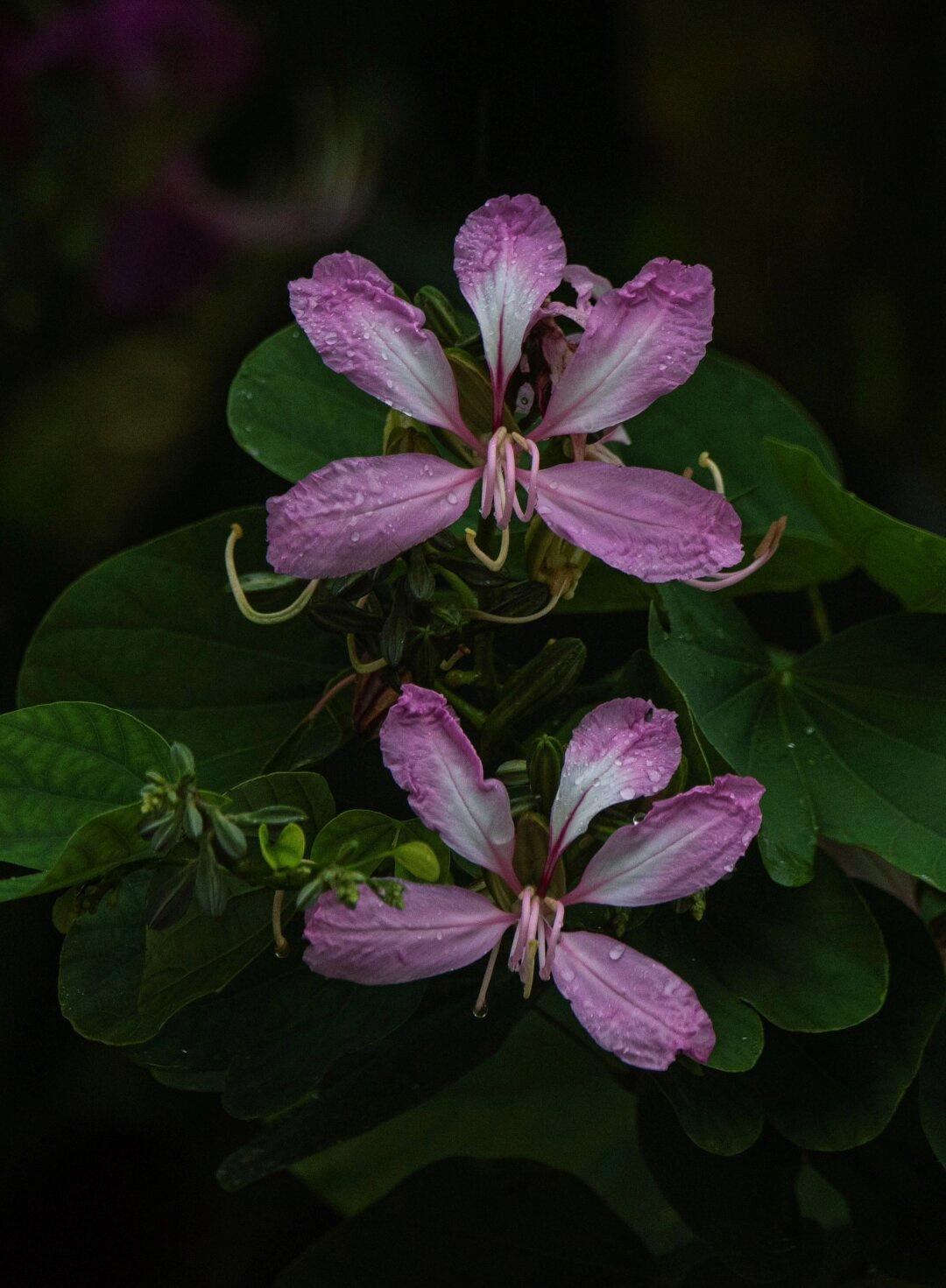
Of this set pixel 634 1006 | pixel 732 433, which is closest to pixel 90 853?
pixel 634 1006

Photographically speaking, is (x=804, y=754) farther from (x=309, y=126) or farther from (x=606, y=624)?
(x=309, y=126)

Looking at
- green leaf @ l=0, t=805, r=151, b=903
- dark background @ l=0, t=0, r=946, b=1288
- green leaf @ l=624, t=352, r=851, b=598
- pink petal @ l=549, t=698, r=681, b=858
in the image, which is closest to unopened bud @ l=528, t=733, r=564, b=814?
pink petal @ l=549, t=698, r=681, b=858

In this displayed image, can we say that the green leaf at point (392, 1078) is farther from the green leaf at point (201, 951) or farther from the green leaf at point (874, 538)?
the green leaf at point (874, 538)

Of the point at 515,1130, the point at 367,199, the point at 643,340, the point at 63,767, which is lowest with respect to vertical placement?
the point at 515,1130

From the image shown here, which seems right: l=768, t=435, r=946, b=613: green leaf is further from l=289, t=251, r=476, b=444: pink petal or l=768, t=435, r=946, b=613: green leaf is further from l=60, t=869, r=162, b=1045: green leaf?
l=60, t=869, r=162, b=1045: green leaf

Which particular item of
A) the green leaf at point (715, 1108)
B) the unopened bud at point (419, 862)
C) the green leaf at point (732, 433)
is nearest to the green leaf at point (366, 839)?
the unopened bud at point (419, 862)

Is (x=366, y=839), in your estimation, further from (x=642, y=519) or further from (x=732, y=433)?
(x=732, y=433)
